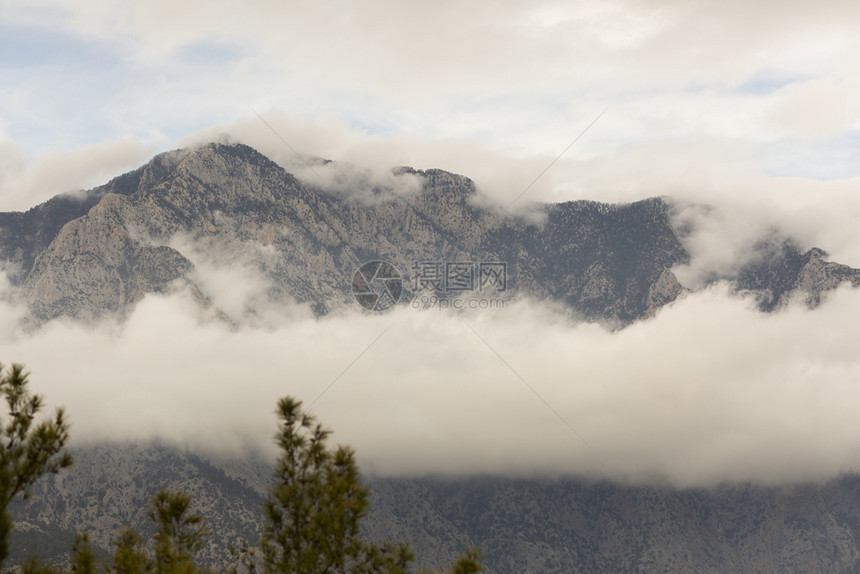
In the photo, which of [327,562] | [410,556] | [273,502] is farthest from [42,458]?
[410,556]

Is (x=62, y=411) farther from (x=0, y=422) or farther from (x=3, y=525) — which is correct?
(x=3, y=525)

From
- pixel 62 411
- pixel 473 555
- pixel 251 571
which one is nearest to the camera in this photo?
pixel 62 411

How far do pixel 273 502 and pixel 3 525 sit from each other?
12.8m

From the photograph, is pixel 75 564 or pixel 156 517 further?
pixel 156 517

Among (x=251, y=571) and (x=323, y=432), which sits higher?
(x=323, y=432)

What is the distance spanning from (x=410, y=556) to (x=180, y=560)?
503 inches

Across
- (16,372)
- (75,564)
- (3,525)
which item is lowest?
(75,564)

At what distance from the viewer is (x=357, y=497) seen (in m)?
45.2

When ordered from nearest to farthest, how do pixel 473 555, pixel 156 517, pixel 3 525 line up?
pixel 3 525 → pixel 473 555 → pixel 156 517

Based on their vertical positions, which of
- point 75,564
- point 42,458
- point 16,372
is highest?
point 16,372

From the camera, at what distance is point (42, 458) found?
38.8 m

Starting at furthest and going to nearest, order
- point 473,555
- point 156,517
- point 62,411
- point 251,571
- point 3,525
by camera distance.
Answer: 1. point 156,517
2. point 251,571
3. point 473,555
4. point 62,411
5. point 3,525

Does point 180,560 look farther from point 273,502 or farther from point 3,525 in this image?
point 3,525

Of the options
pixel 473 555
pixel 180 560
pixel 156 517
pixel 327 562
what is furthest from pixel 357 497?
pixel 156 517
